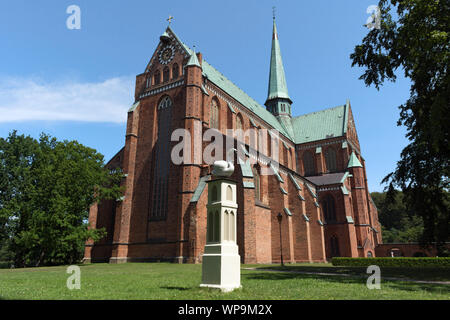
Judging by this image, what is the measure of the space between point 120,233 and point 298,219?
16.8m

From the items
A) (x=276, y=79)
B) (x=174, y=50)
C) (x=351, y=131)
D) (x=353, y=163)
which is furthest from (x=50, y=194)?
(x=351, y=131)

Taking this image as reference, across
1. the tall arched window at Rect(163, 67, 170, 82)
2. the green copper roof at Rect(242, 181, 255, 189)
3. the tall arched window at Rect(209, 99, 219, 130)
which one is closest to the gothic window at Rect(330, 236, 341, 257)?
the green copper roof at Rect(242, 181, 255, 189)

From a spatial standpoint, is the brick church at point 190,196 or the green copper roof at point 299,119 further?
the green copper roof at point 299,119

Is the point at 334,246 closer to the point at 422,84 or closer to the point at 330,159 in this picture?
the point at 330,159

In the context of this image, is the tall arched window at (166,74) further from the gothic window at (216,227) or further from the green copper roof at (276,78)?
the green copper roof at (276,78)

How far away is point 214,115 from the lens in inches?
1201

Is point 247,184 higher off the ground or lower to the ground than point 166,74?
lower

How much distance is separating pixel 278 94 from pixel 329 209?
75.3 feet

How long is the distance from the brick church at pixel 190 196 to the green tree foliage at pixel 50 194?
7.92 feet

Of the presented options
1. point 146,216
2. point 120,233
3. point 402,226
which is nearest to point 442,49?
point 146,216

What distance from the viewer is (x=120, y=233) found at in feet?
85.7

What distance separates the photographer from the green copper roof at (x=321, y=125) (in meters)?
47.2

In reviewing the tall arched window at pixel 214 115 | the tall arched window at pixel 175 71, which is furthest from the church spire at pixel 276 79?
the tall arched window at pixel 175 71
